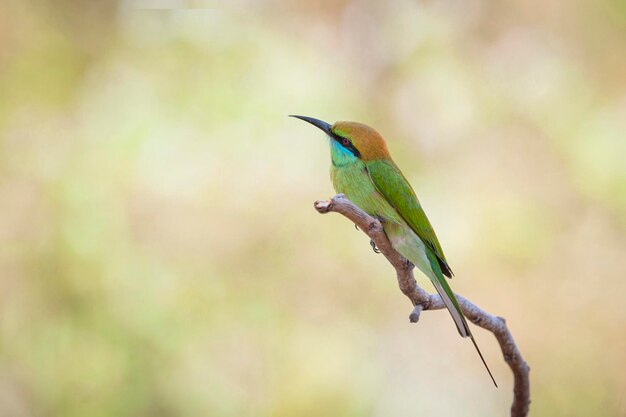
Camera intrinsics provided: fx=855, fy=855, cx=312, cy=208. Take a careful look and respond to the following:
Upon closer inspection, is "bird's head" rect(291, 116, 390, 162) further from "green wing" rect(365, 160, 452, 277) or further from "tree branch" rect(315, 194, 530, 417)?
"tree branch" rect(315, 194, 530, 417)

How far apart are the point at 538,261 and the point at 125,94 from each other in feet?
8.79

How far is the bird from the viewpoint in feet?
8.97

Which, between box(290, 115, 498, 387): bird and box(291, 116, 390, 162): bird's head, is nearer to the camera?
box(290, 115, 498, 387): bird

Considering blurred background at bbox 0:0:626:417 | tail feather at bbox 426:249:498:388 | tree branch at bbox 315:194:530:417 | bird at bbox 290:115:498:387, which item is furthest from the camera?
blurred background at bbox 0:0:626:417

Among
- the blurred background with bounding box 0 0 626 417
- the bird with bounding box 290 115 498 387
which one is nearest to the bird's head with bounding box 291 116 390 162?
the bird with bounding box 290 115 498 387

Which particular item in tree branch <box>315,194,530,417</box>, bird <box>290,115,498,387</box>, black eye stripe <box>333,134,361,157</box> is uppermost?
black eye stripe <box>333,134,361,157</box>

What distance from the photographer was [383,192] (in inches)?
111

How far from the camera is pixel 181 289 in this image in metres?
4.78

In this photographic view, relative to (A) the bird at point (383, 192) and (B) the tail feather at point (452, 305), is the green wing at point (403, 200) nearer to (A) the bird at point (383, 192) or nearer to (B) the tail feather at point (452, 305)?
(A) the bird at point (383, 192)

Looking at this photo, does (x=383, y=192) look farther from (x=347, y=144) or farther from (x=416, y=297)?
(x=416, y=297)

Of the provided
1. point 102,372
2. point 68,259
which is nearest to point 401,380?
point 102,372

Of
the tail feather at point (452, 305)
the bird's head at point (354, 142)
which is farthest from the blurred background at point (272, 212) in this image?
the tail feather at point (452, 305)

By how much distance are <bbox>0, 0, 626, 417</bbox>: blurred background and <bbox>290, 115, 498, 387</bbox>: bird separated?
1.98 meters

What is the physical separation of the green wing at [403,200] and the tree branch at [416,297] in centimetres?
17
